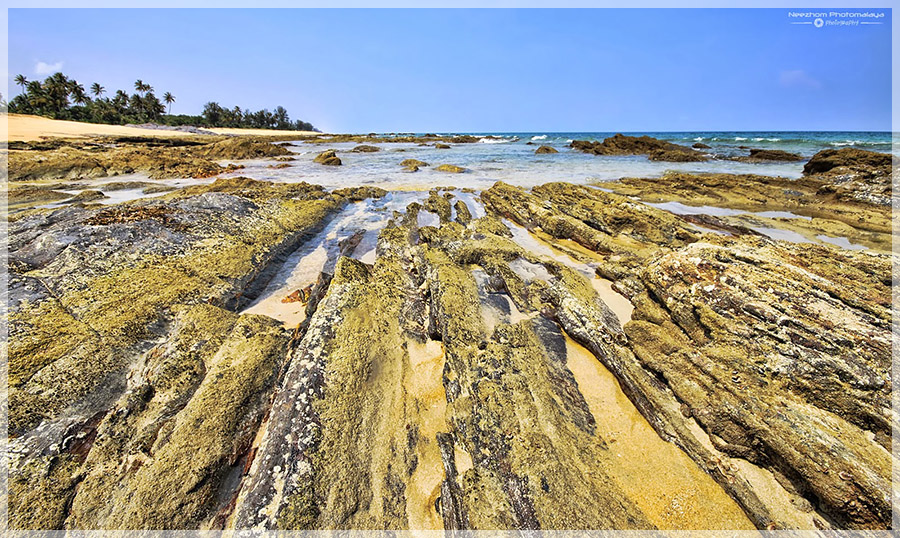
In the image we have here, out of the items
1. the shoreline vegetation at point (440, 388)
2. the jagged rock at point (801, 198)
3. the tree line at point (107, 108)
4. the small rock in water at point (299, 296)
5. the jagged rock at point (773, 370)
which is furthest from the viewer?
the tree line at point (107, 108)

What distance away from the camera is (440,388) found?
13.5ft

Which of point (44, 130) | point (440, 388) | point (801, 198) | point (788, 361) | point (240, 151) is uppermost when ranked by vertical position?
point (44, 130)

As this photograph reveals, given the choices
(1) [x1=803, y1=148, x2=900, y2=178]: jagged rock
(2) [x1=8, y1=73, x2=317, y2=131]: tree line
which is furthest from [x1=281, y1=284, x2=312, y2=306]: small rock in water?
(2) [x1=8, y1=73, x2=317, y2=131]: tree line

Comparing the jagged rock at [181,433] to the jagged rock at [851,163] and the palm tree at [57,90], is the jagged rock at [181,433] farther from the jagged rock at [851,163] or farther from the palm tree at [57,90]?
the palm tree at [57,90]

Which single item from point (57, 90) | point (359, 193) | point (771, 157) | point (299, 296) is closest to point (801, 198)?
point (359, 193)

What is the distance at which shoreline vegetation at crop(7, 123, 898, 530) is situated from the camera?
9.07 feet

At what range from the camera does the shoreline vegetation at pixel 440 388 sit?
2764 millimetres

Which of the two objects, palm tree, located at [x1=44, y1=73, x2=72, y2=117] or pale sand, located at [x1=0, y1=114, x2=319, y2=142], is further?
palm tree, located at [x1=44, y1=73, x2=72, y2=117]

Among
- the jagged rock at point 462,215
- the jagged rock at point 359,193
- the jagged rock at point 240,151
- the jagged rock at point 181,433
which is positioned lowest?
the jagged rock at point 181,433

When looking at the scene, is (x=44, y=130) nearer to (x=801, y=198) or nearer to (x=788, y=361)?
(x=788, y=361)

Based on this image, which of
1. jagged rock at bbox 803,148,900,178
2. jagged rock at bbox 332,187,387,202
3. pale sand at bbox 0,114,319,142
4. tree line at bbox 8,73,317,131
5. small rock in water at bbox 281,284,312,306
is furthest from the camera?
tree line at bbox 8,73,317,131

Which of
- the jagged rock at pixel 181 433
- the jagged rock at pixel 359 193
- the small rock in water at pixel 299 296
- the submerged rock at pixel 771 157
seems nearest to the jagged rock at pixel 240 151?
the jagged rock at pixel 359 193

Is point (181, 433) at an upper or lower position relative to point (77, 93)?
lower

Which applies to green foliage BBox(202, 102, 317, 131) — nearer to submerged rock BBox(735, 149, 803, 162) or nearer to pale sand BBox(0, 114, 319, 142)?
pale sand BBox(0, 114, 319, 142)
